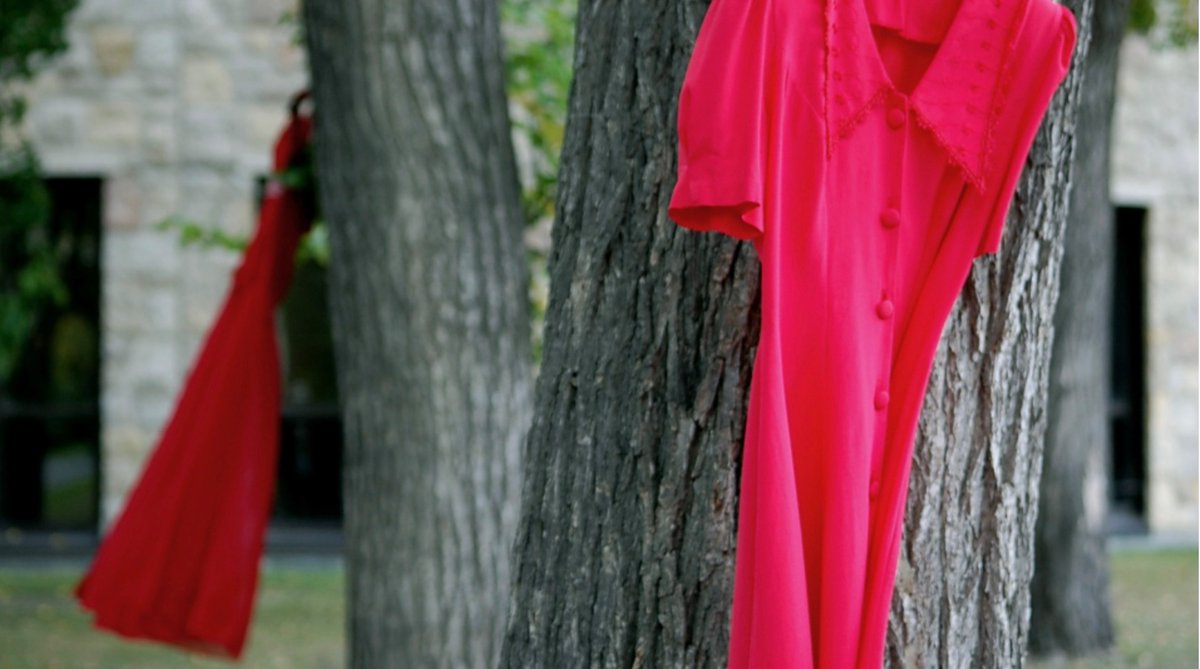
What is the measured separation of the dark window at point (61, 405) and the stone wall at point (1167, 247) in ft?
22.9

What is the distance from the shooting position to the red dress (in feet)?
7.02

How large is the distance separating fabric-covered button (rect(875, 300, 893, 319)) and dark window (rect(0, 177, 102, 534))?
8902mm

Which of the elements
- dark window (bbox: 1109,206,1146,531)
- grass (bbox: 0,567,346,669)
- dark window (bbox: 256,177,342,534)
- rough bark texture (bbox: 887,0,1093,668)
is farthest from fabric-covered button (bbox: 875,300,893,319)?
dark window (bbox: 1109,206,1146,531)

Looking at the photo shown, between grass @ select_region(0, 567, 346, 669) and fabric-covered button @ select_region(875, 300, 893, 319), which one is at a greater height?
fabric-covered button @ select_region(875, 300, 893, 319)

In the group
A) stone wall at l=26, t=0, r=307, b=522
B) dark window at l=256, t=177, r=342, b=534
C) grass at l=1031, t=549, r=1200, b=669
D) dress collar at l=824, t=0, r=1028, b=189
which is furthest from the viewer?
dark window at l=256, t=177, r=342, b=534

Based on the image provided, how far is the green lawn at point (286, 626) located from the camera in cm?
762

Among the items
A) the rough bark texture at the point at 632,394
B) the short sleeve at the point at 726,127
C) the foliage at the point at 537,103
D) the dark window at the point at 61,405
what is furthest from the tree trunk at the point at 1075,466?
the dark window at the point at 61,405

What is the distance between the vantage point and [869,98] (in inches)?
88.8

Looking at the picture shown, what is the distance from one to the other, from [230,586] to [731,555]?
2.59 meters

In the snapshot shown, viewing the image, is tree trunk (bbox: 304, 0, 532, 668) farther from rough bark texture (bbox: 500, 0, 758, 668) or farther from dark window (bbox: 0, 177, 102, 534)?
dark window (bbox: 0, 177, 102, 534)

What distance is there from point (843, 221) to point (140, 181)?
8.59 metres

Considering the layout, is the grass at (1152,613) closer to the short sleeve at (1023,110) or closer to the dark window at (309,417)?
the dark window at (309,417)

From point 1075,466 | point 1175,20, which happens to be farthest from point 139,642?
point 1175,20

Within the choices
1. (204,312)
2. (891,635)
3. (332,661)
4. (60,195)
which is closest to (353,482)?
(891,635)
